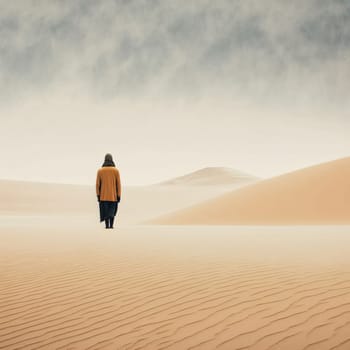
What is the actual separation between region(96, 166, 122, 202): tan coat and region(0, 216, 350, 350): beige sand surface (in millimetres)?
5853

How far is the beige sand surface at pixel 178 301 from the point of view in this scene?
3.28m

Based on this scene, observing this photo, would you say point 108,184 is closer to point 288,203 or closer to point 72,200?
point 288,203

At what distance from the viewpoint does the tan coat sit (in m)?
13.0

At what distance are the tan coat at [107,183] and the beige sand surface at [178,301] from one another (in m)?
5.85

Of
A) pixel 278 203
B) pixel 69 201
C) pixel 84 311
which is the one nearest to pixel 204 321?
pixel 84 311

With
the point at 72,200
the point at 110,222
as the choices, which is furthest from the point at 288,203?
the point at 72,200

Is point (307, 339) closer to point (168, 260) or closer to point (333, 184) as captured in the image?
point (168, 260)

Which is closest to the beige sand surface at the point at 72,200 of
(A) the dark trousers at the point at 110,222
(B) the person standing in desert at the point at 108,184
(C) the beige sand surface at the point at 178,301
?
(A) the dark trousers at the point at 110,222

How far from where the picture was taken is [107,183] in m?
13.0

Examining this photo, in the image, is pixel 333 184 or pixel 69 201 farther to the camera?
pixel 69 201

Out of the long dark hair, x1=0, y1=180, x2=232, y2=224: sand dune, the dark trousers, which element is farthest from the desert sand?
x1=0, y1=180, x2=232, y2=224: sand dune

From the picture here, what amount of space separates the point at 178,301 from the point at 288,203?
16.7 meters

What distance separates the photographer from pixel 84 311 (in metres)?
4.02

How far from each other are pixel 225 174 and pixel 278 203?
124584 millimetres
